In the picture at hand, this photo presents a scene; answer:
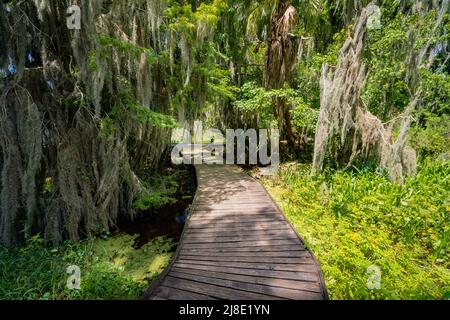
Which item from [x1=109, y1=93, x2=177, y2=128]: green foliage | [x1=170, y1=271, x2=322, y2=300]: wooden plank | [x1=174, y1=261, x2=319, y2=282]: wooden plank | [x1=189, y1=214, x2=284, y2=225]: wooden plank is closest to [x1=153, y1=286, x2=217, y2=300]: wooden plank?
[x1=170, y1=271, x2=322, y2=300]: wooden plank

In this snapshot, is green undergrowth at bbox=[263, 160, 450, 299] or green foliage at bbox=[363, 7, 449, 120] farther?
green foliage at bbox=[363, 7, 449, 120]

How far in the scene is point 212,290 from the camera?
3.04 m

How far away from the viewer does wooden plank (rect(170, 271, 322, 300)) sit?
2.90 m

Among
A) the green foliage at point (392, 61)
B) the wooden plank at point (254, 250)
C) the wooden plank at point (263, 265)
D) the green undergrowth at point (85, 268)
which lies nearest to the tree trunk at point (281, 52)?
the green foliage at point (392, 61)

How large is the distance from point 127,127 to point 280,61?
614cm

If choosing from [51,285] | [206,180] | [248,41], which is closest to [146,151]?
[206,180]

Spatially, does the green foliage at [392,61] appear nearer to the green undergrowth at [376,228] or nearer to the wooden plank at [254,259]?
the green undergrowth at [376,228]

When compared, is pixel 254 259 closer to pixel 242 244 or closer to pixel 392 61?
pixel 242 244

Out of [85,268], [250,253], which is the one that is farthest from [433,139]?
Result: [85,268]

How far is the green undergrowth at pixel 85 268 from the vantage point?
3.37m

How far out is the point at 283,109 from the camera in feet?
28.8

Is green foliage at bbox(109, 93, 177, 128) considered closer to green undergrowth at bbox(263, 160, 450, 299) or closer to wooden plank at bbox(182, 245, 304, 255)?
wooden plank at bbox(182, 245, 304, 255)

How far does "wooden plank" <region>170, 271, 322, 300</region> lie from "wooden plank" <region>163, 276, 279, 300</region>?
5cm

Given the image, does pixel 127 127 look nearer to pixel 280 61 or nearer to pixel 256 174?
pixel 256 174
